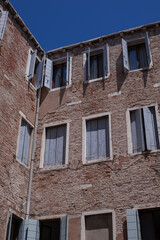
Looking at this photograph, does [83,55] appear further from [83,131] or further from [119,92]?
[83,131]

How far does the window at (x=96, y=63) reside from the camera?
45.0 ft

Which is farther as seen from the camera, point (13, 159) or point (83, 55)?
point (83, 55)

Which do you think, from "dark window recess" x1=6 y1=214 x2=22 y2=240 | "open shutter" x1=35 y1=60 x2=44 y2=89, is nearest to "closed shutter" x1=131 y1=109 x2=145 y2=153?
"open shutter" x1=35 y1=60 x2=44 y2=89

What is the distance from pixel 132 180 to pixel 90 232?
193cm

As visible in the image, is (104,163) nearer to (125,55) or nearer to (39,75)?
(125,55)

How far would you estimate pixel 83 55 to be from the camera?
47.4 feet

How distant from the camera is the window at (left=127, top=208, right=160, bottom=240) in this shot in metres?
9.90

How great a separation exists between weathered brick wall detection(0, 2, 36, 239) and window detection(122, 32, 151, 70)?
3652 millimetres

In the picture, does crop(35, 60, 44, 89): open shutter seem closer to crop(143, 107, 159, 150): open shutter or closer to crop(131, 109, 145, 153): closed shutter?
crop(131, 109, 145, 153): closed shutter

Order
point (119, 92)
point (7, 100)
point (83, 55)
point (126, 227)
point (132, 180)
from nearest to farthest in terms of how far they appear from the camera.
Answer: point (126, 227)
point (132, 180)
point (7, 100)
point (119, 92)
point (83, 55)

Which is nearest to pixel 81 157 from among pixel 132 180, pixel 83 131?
pixel 83 131

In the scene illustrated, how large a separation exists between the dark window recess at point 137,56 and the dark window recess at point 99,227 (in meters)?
5.59

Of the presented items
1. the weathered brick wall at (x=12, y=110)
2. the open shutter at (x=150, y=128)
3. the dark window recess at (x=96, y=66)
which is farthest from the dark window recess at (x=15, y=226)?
the dark window recess at (x=96, y=66)

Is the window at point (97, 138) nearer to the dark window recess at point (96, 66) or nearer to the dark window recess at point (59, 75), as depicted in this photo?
the dark window recess at point (96, 66)
